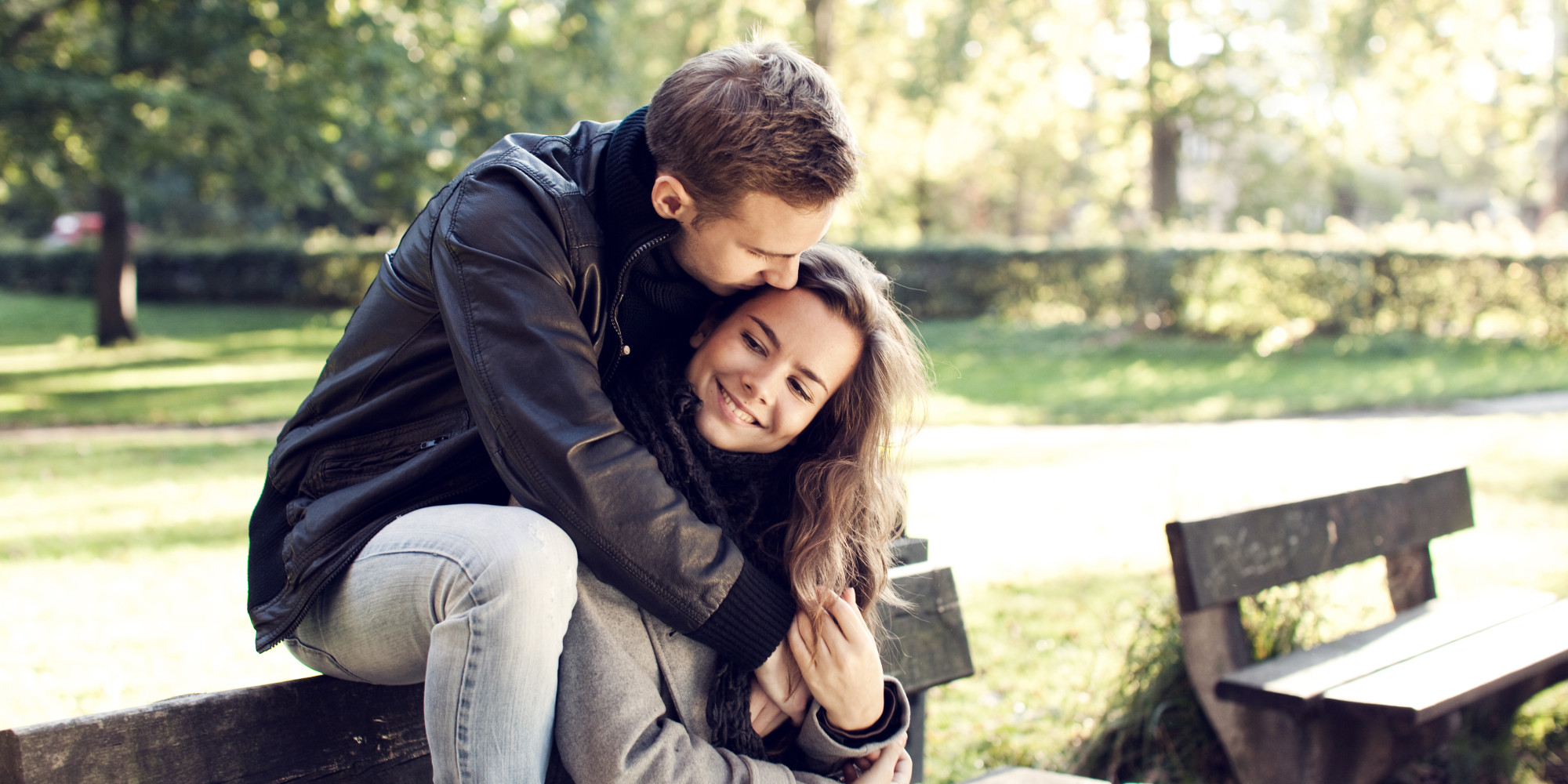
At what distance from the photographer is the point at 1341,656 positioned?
3268 millimetres

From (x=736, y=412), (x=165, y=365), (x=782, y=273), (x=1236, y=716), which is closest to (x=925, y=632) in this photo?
(x=736, y=412)

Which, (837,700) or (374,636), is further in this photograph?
(837,700)

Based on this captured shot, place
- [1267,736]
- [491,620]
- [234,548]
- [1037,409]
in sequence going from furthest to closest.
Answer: [1037,409], [234,548], [1267,736], [491,620]

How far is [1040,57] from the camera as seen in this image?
21.0 meters

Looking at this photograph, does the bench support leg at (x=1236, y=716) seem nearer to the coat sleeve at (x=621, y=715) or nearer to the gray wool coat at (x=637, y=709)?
the gray wool coat at (x=637, y=709)

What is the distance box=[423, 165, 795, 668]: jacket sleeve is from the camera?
192cm

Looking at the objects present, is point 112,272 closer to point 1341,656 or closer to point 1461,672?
point 1341,656

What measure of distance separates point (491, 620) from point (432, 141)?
47.5ft

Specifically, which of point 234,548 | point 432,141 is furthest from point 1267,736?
point 432,141

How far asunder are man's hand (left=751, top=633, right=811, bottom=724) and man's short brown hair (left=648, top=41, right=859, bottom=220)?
857mm

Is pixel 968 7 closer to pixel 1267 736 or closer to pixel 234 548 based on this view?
pixel 234 548

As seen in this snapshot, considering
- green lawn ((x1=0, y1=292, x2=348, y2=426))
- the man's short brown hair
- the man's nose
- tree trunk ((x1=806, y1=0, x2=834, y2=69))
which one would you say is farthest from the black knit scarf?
tree trunk ((x1=806, y1=0, x2=834, y2=69))

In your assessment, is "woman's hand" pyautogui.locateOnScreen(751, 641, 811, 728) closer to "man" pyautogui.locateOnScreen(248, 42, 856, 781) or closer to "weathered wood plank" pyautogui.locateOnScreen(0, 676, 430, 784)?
"man" pyautogui.locateOnScreen(248, 42, 856, 781)

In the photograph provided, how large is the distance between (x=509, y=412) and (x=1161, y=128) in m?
20.9
